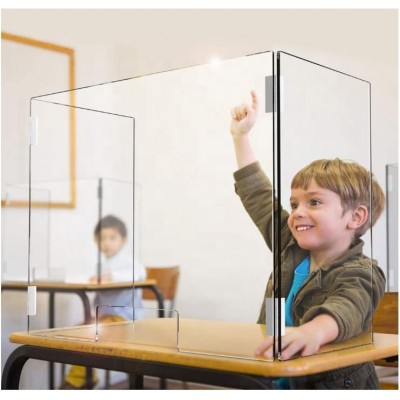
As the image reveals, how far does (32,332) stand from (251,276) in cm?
51

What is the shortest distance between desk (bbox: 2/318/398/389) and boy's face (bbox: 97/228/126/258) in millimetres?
700

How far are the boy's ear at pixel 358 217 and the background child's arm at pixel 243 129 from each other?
0.66 ft

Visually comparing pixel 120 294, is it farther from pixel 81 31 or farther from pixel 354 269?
pixel 81 31

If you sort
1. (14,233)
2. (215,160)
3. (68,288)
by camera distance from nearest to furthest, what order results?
(215,160) → (68,288) → (14,233)

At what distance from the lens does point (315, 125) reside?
113 cm

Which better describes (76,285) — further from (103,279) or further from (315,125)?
(315,125)

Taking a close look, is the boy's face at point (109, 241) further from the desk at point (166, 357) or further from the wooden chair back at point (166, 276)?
the desk at point (166, 357)

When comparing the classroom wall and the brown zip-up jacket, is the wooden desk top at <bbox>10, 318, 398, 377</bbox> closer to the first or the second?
the brown zip-up jacket

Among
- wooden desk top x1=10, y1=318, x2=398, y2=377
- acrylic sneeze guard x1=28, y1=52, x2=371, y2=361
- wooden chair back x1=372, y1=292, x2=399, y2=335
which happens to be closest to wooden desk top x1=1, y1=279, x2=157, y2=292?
acrylic sneeze guard x1=28, y1=52, x2=371, y2=361

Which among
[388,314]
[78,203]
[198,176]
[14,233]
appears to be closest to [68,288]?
[78,203]

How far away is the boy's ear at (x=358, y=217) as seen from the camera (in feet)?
3.79

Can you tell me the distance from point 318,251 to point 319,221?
0.15ft

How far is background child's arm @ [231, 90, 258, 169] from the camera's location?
108 centimetres

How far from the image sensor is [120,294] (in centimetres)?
170
